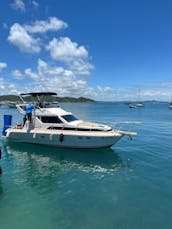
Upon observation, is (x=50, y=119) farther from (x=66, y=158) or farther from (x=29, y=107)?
(x=66, y=158)

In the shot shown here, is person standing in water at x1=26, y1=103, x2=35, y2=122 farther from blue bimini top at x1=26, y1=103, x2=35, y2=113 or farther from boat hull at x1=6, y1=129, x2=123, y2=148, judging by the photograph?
boat hull at x1=6, y1=129, x2=123, y2=148

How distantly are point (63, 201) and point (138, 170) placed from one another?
570 centimetres

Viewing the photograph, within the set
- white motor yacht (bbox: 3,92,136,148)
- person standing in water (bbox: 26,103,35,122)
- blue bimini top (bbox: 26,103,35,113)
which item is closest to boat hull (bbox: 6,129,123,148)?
white motor yacht (bbox: 3,92,136,148)

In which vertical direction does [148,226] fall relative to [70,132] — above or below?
below

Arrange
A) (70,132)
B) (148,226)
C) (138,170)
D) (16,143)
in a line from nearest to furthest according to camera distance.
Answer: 1. (148,226)
2. (138,170)
3. (70,132)
4. (16,143)

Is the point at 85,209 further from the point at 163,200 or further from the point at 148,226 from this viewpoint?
the point at 163,200

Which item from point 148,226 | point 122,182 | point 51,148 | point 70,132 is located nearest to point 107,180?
point 122,182

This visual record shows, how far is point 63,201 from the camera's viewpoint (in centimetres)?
985

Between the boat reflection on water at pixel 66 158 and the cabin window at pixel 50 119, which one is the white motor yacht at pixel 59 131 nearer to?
the cabin window at pixel 50 119

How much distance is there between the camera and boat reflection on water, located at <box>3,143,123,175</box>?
47.5ft

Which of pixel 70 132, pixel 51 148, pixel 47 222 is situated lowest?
pixel 47 222

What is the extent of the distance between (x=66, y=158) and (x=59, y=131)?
2880 mm

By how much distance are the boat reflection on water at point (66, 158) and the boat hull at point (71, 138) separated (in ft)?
1.49

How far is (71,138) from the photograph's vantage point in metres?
17.8
